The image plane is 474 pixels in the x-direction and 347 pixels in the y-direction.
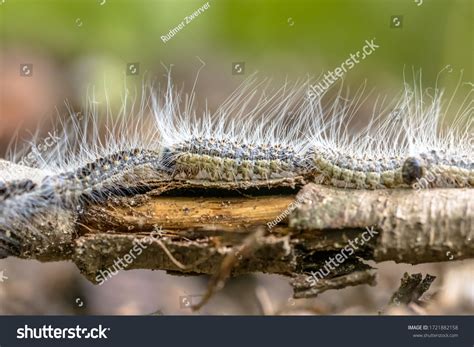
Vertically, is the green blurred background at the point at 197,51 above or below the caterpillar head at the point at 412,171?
above

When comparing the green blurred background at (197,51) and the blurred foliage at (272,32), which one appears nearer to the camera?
the green blurred background at (197,51)

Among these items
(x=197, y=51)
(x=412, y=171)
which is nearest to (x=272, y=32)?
(x=197, y=51)

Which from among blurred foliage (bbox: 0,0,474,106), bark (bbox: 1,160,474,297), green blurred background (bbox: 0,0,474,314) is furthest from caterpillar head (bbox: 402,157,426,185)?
blurred foliage (bbox: 0,0,474,106)

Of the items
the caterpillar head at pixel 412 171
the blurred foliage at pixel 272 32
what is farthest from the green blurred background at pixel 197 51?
the caterpillar head at pixel 412 171

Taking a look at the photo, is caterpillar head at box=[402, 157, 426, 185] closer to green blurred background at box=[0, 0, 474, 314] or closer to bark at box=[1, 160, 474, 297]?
bark at box=[1, 160, 474, 297]

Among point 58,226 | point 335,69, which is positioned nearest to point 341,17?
point 335,69

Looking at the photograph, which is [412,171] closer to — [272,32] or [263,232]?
[263,232]

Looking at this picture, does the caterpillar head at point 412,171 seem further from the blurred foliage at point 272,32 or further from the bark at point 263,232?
the blurred foliage at point 272,32

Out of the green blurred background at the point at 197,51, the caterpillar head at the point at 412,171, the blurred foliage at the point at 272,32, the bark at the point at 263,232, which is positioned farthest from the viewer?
the blurred foliage at the point at 272,32

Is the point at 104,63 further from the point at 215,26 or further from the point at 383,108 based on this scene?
the point at 383,108
